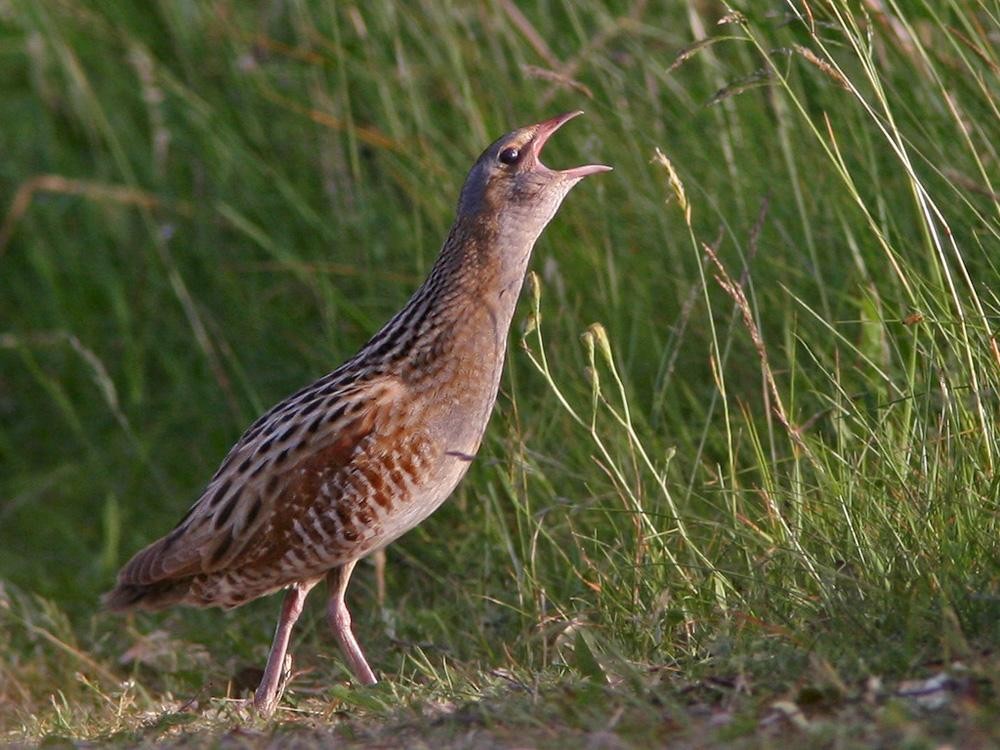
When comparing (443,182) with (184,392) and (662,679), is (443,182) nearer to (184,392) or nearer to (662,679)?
(184,392)

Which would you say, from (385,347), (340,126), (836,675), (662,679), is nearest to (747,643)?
(662,679)

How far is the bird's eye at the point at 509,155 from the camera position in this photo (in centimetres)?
485

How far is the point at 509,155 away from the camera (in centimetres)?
485

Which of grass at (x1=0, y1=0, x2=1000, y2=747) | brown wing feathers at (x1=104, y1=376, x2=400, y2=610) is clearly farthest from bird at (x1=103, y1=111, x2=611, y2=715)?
grass at (x1=0, y1=0, x2=1000, y2=747)

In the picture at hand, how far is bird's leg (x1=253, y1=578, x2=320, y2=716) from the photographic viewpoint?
4.25 metres

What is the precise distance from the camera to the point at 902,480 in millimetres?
3760

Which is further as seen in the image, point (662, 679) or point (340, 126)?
point (340, 126)

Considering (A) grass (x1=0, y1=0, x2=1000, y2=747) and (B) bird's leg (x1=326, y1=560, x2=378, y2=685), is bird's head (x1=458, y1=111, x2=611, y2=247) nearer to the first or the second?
(A) grass (x1=0, y1=0, x2=1000, y2=747)

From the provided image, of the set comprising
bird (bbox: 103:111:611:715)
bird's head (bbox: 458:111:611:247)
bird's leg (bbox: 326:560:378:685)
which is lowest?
bird's leg (bbox: 326:560:378:685)

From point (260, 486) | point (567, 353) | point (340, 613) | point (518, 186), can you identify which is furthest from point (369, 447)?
point (567, 353)

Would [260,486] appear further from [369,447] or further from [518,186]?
[518,186]

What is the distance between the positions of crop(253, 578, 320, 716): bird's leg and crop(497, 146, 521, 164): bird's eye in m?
1.35

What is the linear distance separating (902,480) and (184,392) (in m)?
3.83

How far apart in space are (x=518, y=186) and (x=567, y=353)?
2.94ft
